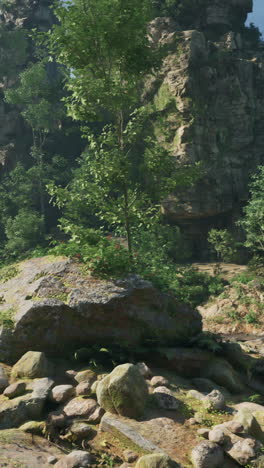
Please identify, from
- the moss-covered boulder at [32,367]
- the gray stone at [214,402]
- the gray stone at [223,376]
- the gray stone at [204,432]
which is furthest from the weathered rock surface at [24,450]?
the gray stone at [223,376]

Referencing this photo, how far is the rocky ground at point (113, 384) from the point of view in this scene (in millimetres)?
5234

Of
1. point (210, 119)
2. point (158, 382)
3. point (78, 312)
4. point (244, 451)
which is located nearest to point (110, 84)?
point (78, 312)

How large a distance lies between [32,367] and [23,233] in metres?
26.9

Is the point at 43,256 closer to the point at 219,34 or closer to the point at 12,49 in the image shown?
the point at 219,34

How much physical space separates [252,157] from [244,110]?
197 inches

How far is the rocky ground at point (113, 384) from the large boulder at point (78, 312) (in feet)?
0.08

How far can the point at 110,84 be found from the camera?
10.3m

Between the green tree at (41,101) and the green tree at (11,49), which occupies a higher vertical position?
the green tree at (11,49)

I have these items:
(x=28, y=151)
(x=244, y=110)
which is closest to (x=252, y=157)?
(x=244, y=110)

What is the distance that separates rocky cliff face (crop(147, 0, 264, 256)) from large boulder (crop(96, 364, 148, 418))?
1189 inches

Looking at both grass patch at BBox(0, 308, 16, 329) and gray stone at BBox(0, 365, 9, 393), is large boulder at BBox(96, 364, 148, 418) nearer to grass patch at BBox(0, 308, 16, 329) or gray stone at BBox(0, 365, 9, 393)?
gray stone at BBox(0, 365, 9, 393)

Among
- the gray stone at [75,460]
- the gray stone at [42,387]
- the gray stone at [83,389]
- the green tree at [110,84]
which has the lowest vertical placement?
the gray stone at [83,389]

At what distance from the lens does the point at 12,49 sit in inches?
1921

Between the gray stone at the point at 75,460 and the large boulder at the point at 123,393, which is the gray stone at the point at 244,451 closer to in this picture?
the large boulder at the point at 123,393
